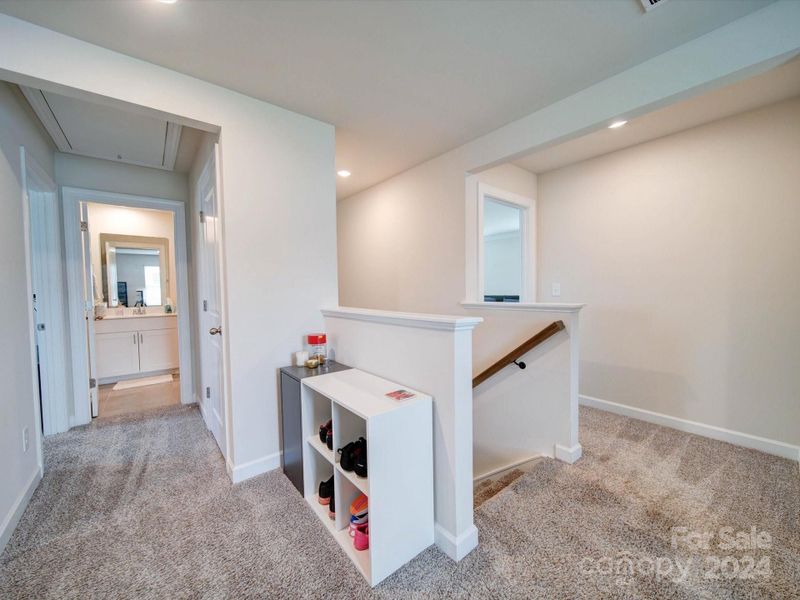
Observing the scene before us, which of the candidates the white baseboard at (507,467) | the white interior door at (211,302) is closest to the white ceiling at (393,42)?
the white interior door at (211,302)

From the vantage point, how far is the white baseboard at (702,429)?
2.22 meters

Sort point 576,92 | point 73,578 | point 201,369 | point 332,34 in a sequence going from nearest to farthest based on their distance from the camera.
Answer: point 73,578 → point 332,34 → point 576,92 → point 201,369

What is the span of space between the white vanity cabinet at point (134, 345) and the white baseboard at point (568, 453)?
4.97m

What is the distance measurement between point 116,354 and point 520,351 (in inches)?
197

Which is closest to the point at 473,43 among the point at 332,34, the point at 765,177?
the point at 332,34

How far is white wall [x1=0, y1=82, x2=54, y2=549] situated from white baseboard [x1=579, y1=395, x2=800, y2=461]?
4126 millimetres

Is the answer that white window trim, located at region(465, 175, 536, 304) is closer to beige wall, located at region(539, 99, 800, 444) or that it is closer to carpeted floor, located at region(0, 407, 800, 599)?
beige wall, located at region(539, 99, 800, 444)

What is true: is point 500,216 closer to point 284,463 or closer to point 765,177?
point 765,177

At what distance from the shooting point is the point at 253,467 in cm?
206

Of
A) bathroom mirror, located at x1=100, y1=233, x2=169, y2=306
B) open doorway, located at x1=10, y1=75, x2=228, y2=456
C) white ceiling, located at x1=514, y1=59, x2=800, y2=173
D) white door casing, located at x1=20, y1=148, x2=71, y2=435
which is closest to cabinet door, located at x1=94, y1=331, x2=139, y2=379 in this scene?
open doorway, located at x1=10, y1=75, x2=228, y2=456

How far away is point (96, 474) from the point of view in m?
2.10

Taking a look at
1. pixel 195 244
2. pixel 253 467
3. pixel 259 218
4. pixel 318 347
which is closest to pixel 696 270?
pixel 318 347

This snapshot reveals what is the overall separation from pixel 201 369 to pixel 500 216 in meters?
5.00

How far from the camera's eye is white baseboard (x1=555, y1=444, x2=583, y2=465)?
2.15 metres
